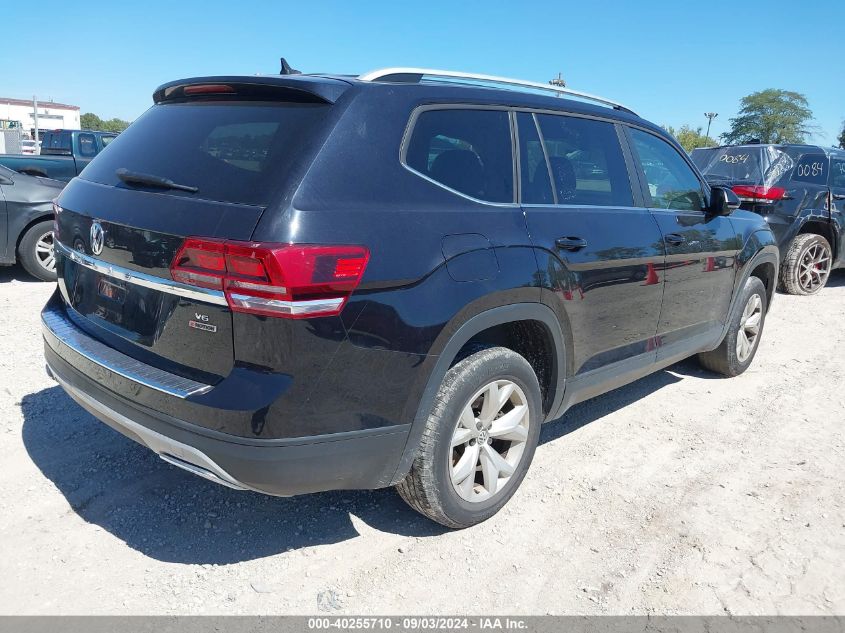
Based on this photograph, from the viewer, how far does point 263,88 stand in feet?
8.29

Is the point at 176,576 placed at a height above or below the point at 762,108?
below

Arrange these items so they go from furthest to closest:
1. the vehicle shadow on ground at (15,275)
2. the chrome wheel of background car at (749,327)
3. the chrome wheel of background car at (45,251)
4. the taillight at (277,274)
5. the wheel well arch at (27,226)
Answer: the vehicle shadow on ground at (15,275), the chrome wheel of background car at (45,251), the wheel well arch at (27,226), the chrome wheel of background car at (749,327), the taillight at (277,274)

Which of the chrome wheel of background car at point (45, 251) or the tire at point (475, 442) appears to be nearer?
the tire at point (475, 442)

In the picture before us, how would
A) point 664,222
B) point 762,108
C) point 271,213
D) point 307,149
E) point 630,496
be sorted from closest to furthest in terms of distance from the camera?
point 271,213 → point 307,149 → point 630,496 → point 664,222 → point 762,108

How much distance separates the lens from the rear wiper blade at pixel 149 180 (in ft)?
7.89

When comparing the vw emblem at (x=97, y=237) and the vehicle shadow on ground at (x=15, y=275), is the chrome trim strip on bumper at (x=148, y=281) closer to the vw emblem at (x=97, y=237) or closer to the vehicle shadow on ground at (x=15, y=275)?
the vw emblem at (x=97, y=237)

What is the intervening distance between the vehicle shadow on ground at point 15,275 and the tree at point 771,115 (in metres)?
56.1

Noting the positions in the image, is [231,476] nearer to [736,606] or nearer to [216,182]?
[216,182]

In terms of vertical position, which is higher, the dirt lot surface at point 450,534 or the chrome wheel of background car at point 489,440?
the chrome wheel of background car at point 489,440

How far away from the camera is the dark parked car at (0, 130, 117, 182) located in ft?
31.0

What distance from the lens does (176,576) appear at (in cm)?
258

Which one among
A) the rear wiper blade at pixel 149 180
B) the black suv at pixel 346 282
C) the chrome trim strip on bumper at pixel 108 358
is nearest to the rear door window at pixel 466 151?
the black suv at pixel 346 282

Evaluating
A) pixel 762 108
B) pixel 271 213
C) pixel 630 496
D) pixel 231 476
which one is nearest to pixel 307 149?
pixel 271 213

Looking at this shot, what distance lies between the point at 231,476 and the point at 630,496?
6.80 ft
